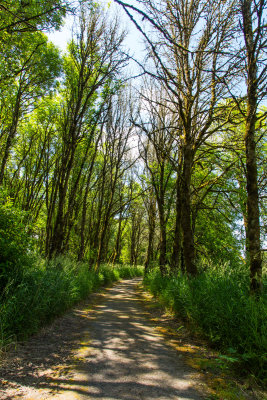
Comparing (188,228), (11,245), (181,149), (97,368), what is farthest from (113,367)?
(181,149)

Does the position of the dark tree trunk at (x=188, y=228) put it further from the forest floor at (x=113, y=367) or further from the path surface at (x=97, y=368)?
the path surface at (x=97, y=368)

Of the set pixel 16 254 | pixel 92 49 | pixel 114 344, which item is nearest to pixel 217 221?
pixel 114 344

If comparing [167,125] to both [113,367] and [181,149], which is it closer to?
[181,149]

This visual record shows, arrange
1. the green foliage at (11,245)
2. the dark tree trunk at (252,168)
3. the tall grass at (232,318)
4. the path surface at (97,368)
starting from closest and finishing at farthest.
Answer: the path surface at (97,368) → the tall grass at (232,318) → the dark tree trunk at (252,168) → the green foliage at (11,245)

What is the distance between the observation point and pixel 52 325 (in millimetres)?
4898

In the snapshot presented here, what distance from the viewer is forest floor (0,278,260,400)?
2475mm

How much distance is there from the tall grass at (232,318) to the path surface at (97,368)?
718 millimetres

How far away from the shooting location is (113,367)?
10.2ft

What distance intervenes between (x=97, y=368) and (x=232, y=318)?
1.98 metres

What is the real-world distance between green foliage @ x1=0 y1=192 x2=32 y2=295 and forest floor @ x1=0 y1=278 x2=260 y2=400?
48.6 inches

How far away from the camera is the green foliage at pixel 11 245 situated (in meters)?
4.36

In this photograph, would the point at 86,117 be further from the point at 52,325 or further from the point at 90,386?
the point at 90,386

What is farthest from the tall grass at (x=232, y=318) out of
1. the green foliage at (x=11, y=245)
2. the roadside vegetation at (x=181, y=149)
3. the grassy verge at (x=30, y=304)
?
the green foliage at (x=11, y=245)

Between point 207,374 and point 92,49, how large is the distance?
39.0 feet
